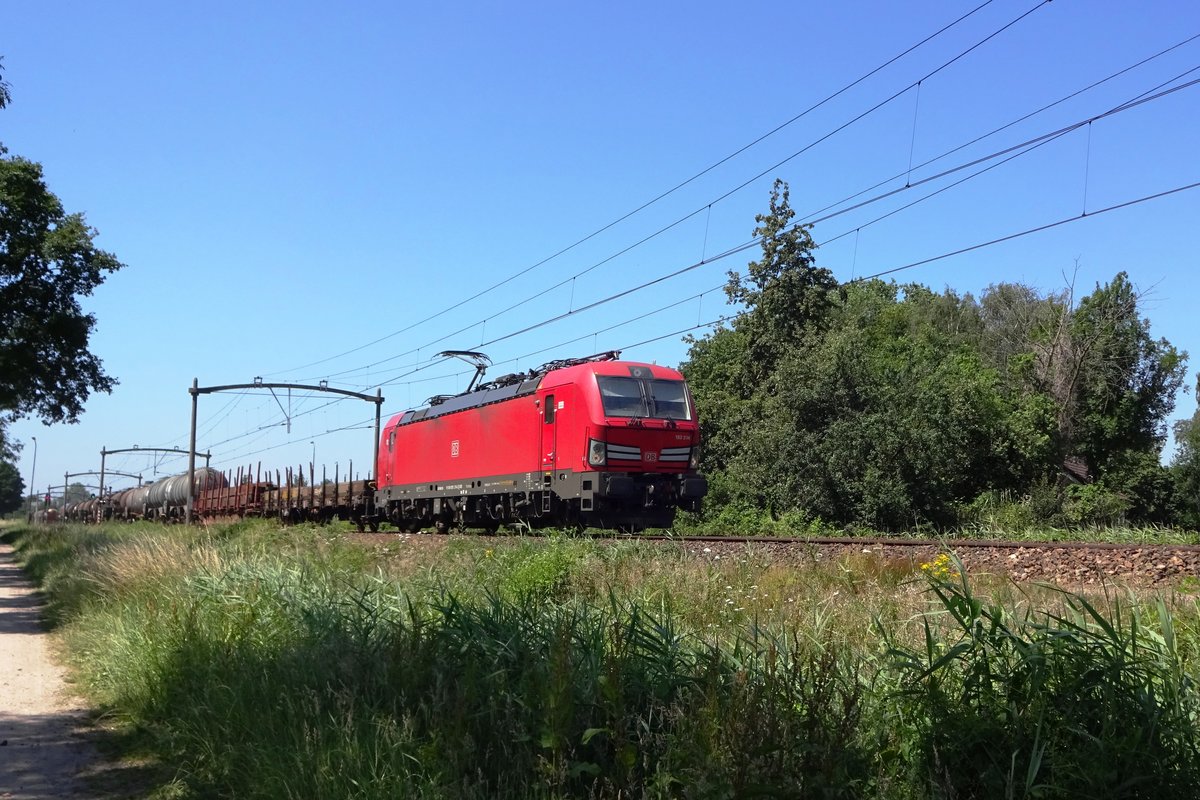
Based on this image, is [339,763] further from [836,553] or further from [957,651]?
[836,553]

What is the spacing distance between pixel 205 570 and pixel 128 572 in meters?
2.39

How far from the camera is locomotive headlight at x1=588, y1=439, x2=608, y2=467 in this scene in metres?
20.5

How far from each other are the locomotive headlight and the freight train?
2 cm

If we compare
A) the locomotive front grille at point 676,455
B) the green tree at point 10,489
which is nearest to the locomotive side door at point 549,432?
the locomotive front grille at point 676,455

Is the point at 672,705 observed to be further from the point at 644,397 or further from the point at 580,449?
the point at 644,397

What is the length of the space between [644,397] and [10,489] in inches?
5664

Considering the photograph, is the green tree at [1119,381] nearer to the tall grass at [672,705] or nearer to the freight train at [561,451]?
the freight train at [561,451]

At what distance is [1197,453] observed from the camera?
5716cm

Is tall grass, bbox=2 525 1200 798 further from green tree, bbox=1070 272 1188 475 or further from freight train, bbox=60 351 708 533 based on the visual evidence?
green tree, bbox=1070 272 1188 475

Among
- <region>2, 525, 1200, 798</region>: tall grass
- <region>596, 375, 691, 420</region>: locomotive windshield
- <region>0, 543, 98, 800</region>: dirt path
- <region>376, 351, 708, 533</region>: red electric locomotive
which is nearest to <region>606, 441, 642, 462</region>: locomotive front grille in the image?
<region>376, 351, 708, 533</region>: red electric locomotive

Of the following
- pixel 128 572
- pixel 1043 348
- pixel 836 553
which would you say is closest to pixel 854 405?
pixel 1043 348

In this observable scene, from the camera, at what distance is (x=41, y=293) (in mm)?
26141

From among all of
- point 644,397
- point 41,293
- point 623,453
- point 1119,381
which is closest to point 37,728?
point 623,453

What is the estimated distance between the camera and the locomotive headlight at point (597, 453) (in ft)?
67.3
